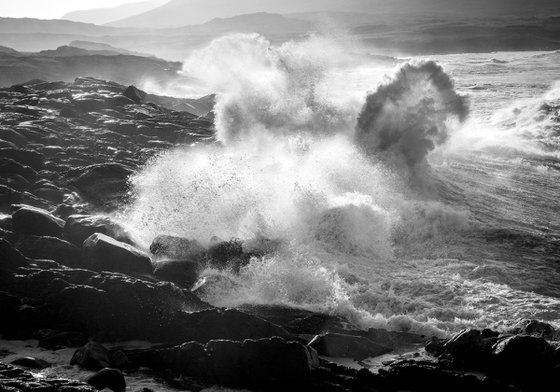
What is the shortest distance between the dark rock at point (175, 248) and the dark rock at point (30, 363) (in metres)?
5.20

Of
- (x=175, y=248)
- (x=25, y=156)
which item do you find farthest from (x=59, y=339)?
(x=25, y=156)

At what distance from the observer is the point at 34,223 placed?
1416 cm

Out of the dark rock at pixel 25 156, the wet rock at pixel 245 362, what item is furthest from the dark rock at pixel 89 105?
the wet rock at pixel 245 362

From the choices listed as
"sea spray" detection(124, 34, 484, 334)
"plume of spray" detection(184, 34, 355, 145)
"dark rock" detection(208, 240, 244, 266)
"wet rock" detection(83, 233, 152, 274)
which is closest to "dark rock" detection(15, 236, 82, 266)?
"wet rock" detection(83, 233, 152, 274)

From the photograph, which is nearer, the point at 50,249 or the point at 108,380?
the point at 108,380

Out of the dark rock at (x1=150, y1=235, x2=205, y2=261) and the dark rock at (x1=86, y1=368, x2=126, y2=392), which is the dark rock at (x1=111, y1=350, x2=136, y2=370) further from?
the dark rock at (x1=150, y1=235, x2=205, y2=261)

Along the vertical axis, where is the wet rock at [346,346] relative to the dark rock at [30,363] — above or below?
below

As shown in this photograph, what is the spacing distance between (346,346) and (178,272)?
4.71 meters

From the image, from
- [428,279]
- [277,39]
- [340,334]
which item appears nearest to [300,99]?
[428,279]

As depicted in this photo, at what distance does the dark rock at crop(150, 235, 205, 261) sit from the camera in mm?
14221

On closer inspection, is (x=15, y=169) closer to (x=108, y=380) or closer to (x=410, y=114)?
(x=108, y=380)

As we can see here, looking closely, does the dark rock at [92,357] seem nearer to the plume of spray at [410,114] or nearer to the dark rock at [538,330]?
the dark rock at [538,330]

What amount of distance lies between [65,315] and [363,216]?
8503mm

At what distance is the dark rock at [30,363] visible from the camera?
354 inches
